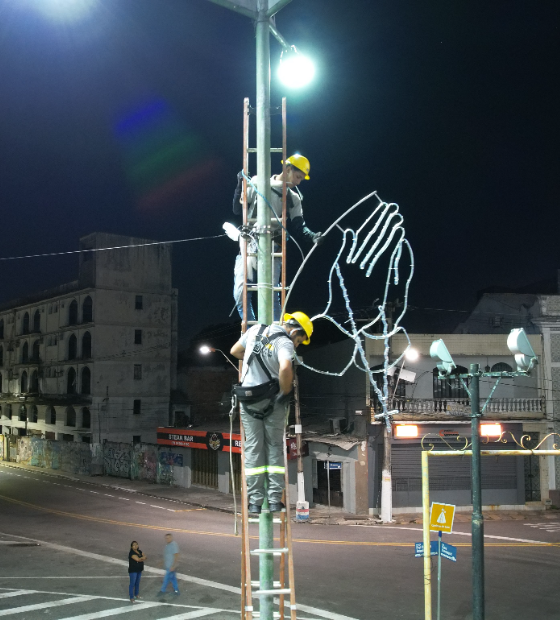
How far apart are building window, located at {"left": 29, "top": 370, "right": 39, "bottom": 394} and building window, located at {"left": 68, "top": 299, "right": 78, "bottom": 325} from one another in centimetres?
860

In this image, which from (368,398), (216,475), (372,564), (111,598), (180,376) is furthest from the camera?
(180,376)

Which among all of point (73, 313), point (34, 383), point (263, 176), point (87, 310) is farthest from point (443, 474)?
point (34, 383)

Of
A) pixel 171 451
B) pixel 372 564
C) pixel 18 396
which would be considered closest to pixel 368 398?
pixel 372 564

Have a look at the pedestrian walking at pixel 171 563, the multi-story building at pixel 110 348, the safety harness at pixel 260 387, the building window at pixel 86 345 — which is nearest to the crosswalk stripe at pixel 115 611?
the pedestrian walking at pixel 171 563

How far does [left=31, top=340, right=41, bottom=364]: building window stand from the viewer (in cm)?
6098

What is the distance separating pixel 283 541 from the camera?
6.01m

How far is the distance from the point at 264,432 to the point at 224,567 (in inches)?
585

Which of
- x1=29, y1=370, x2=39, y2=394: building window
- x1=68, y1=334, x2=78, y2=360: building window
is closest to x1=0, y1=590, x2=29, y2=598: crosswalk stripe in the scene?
x1=68, y1=334, x2=78, y2=360: building window

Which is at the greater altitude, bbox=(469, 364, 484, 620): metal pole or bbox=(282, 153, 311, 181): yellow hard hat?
bbox=(282, 153, 311, 181): yellow hard hat

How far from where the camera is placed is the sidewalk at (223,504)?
29.1 meters

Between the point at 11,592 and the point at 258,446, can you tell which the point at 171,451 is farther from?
the point at 258,446

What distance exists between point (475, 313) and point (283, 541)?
3640 cm

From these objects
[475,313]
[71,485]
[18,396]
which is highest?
[475,313]

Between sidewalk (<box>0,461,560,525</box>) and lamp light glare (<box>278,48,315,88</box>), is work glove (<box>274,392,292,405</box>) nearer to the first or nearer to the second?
lamp light glare (<box>278,48,315,88</box>)
